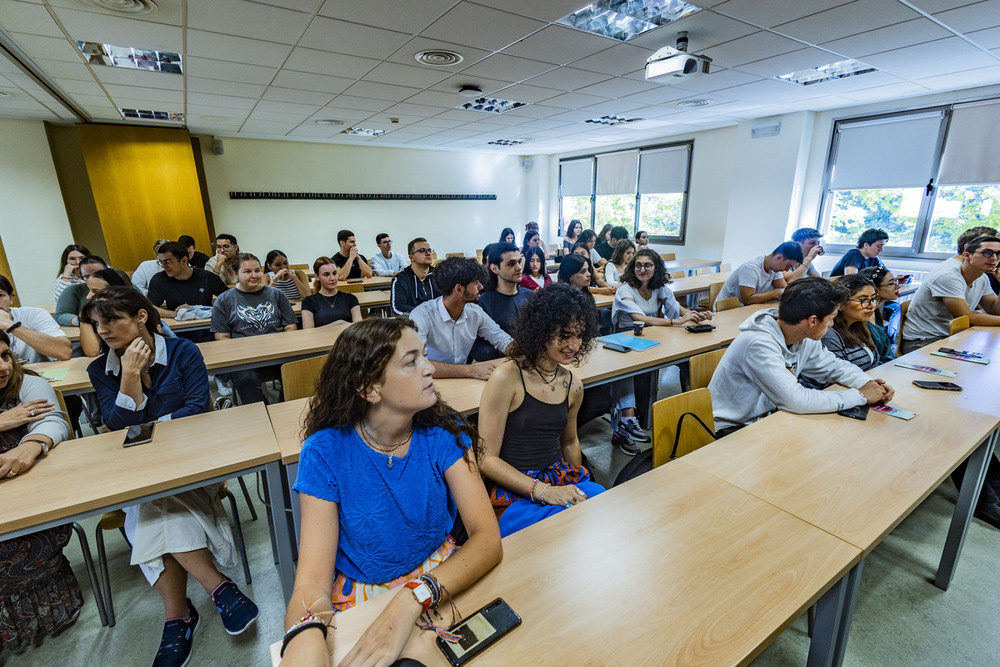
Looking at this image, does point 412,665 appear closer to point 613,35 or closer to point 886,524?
point 886,524

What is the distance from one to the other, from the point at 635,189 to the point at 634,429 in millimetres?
6800

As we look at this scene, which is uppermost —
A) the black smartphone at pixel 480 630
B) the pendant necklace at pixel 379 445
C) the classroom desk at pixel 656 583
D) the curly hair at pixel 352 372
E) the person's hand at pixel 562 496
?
the curly hair at pixel 352 372

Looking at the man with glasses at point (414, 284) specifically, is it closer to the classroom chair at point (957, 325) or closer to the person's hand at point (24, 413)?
the person's hand at point (24, 413)

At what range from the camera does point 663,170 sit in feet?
26.8

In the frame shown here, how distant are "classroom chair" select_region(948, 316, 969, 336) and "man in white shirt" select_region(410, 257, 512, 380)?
3.28 metres

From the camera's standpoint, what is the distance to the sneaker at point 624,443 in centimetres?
301

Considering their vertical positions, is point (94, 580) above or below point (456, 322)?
below

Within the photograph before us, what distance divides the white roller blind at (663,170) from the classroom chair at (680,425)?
278 inches

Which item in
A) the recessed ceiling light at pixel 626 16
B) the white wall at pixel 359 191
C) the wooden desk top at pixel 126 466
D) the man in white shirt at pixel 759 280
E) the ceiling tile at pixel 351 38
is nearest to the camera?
the wooden desk top at pixel 126 466

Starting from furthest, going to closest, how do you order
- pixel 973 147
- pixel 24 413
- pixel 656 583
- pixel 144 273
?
pixel 973 147 < pixel 144 273 < pixel 24 413 < pixel 656 583

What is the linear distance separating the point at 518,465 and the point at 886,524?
1.10 meters

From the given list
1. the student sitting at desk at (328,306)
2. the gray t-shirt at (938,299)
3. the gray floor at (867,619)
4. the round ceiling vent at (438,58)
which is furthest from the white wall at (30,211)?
the gray t-shirt at (938,299)

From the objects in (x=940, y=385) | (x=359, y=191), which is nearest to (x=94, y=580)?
(x=940, y=385)

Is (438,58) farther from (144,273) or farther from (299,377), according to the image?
(144,273)
